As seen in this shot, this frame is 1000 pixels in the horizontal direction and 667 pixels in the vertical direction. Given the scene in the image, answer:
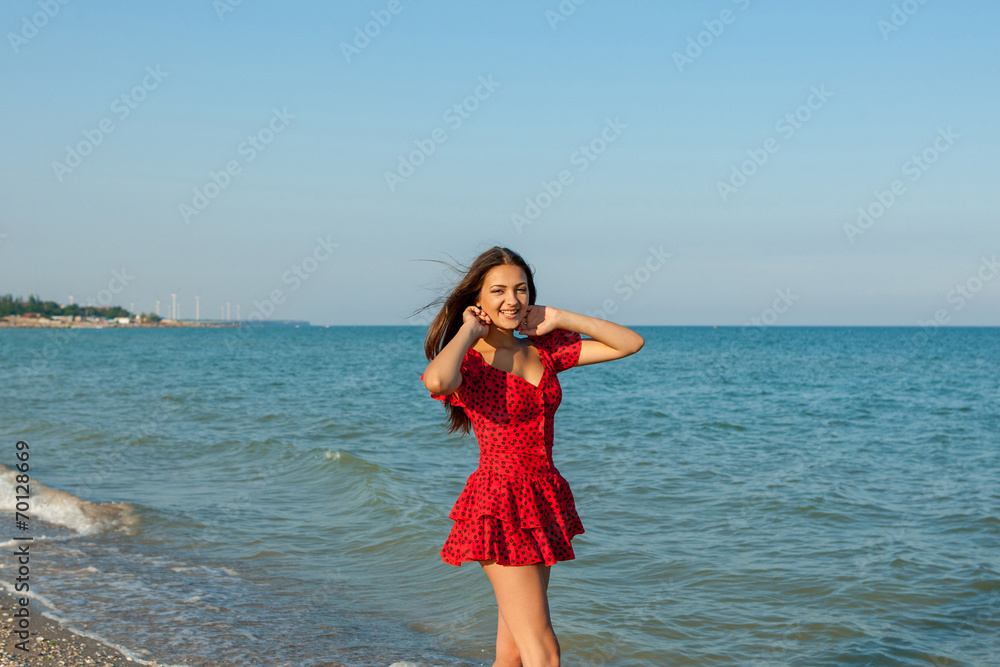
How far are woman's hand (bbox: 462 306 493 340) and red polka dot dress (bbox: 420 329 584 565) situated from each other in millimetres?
121

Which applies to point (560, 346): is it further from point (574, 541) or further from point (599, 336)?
point (574, 541)

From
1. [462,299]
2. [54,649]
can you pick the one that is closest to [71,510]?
[54,649]

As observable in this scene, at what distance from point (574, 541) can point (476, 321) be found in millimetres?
5287

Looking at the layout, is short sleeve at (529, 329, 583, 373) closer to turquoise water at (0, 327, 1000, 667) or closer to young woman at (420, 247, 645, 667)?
young woman at (420, 247, 645, 667)

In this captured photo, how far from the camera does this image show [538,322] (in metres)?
3.52

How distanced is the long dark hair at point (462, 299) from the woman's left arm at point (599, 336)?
0.21 metres

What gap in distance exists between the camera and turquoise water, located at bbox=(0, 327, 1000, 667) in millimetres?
5734

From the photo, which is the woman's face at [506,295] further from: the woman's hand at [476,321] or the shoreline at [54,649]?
the shoreline at [54,649]

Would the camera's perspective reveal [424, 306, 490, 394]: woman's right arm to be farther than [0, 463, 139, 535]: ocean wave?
No

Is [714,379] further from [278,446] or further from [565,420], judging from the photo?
[278,446]

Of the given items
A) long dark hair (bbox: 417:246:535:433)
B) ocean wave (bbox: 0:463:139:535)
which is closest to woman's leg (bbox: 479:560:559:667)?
long dark hair (bbox: 417:246:535:433)

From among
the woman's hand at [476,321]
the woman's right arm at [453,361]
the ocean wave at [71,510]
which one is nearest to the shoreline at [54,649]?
the woman's right arm at [453,361]

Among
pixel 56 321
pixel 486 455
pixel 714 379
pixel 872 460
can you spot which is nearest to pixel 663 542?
pixel 486 455

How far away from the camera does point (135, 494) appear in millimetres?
10500
